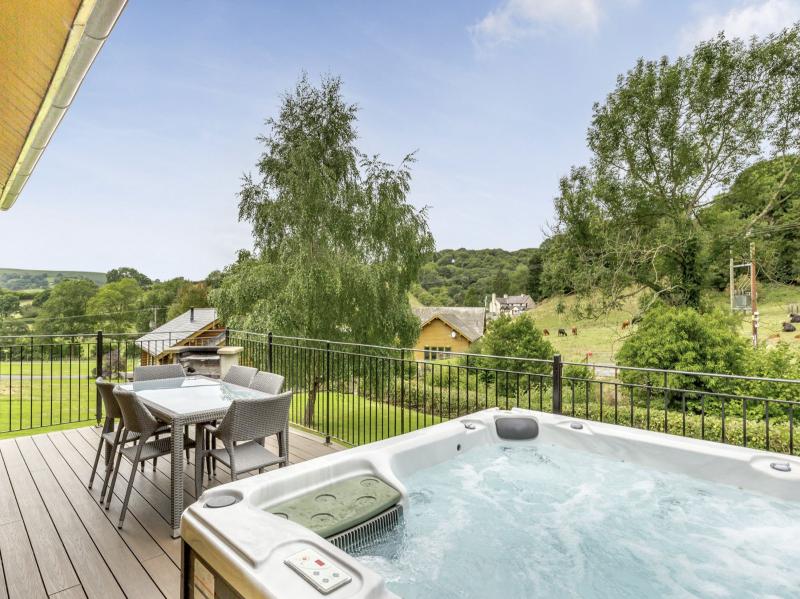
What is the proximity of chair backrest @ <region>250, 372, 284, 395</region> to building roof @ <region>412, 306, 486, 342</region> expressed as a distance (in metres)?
21.4

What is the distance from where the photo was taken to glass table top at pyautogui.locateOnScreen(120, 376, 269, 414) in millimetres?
2918

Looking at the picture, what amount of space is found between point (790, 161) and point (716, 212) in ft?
5.66

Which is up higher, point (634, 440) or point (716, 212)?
point (716, 212)

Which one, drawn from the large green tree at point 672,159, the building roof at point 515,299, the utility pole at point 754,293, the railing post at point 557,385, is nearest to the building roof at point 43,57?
the railing post at point 557,385

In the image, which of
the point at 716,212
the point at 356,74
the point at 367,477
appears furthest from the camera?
the point at 716,212

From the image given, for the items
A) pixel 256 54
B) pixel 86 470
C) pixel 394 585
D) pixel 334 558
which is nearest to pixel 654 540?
pixel 394 585

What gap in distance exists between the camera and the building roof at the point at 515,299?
20.9 meters

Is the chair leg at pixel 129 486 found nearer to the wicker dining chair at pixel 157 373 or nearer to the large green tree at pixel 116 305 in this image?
the wicker dining chair at pixel 157 373

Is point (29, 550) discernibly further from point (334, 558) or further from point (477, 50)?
point (477, 50)

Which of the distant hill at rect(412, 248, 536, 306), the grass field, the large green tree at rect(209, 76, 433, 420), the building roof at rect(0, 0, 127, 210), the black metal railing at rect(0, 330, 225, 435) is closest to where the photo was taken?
the building roof at rect(0, 0, 127, 210)

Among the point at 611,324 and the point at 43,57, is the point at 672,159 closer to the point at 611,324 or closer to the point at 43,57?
the point at 611,324

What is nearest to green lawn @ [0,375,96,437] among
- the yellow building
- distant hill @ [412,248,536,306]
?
the yellow building

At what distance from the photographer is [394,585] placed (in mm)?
1747

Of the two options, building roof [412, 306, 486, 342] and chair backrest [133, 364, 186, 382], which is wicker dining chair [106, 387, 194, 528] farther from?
building roof [412, 306, 486, 342]
